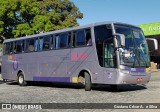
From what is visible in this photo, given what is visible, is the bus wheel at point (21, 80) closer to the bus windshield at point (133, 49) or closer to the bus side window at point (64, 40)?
the bus side window at point (64, 40)

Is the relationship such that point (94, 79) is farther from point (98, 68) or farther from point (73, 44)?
point (73, 44)

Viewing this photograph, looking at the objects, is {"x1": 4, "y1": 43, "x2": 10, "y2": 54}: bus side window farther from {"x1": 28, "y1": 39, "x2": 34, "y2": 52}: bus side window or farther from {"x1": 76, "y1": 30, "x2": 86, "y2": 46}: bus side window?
{"x1": 76, "y1": 30, "x2": 86, "y2": 46}: bus side window

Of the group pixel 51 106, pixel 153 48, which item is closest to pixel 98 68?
pixel 153 48

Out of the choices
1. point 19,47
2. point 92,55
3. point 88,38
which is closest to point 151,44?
point 92,55

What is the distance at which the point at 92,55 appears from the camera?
58.5ft

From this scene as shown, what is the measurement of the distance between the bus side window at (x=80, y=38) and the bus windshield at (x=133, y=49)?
6.79 feet

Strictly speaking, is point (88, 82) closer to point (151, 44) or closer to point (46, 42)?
point (151, 44)

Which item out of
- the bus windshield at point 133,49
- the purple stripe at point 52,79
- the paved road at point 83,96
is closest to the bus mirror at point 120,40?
the bus windshield at point 133,49

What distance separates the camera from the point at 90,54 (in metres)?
18.0

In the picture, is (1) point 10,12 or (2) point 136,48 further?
(1) point 10,12

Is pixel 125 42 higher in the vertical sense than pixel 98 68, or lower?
higher

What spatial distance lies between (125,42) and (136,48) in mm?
632

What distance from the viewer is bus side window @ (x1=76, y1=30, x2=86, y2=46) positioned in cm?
1845

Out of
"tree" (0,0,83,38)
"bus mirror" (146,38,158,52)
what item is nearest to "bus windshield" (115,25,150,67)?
"bus mirror" (146,38,158,52)
